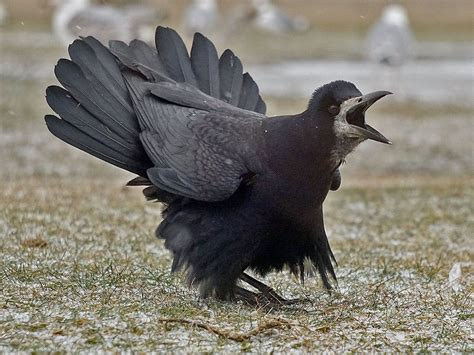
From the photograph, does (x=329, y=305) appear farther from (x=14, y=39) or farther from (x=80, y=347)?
(x=14, y=39)

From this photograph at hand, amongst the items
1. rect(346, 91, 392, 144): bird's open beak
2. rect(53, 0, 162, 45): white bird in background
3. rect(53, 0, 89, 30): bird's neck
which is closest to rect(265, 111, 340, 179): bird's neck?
rect(346, 91, 392, 144): bird's open beak

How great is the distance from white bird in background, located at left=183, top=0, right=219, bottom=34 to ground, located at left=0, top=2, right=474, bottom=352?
13.6 metres

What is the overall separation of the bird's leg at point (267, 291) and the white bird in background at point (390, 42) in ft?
55.1

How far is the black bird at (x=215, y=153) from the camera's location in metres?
4.81

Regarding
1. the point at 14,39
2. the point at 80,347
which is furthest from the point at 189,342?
the point at 14,39

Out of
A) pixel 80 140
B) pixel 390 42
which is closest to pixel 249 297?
pixel 80 140

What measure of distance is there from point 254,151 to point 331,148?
423 mm

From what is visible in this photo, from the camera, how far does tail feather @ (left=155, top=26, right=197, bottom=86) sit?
5895mm

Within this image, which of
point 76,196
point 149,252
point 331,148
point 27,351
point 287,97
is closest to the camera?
point 27,351

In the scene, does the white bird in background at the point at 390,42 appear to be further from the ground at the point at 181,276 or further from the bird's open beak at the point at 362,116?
the bird's open beak at the point at 362,116

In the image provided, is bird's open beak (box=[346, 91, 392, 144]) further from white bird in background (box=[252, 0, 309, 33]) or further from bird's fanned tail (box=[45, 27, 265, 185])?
white bird in background (box=[252, 0, 309, 33])

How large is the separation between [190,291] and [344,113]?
1340 millimetres

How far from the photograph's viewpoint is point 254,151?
195 inches

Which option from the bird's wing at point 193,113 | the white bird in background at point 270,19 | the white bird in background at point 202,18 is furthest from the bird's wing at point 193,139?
the white bird in background at point 270,19
